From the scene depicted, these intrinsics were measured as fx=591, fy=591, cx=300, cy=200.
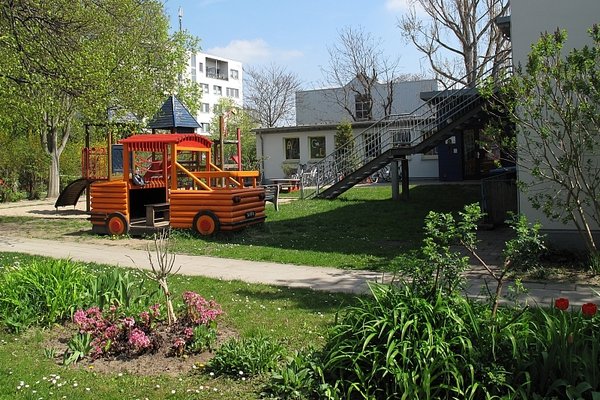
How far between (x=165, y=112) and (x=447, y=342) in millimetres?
16331

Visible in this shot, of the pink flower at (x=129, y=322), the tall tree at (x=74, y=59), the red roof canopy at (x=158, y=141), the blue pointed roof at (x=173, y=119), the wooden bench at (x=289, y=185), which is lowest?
the pink flower at (x=129, y=322)

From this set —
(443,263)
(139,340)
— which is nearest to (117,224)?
(139,340)

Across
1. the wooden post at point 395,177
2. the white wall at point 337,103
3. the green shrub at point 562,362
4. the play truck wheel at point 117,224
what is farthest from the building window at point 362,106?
the green shrub at point 562,362

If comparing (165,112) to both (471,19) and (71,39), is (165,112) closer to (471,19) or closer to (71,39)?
(71,39)

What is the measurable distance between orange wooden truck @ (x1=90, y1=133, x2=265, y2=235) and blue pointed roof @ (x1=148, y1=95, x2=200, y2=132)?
3381 mm

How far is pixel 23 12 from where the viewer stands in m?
14.3

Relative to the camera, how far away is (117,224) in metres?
14.2

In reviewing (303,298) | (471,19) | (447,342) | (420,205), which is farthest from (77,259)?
(471,19)

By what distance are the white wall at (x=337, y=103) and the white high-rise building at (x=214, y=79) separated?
118ft

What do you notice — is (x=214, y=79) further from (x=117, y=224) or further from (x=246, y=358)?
(x=246, y=358)

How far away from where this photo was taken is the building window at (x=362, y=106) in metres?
47.0

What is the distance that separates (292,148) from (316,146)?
1.61 metres

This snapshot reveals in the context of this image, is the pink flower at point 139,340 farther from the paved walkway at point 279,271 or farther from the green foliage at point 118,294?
the paved walkway at point 279,271

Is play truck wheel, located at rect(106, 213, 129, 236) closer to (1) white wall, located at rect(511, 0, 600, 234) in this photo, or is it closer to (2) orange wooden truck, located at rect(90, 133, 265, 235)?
(2) orange wooden truck, located at rect(90, 133, 265, 235)
